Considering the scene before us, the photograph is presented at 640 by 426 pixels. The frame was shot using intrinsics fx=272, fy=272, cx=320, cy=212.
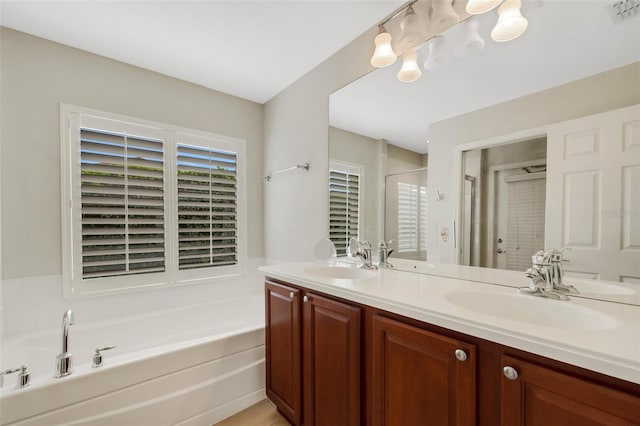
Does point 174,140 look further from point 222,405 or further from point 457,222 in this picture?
point 457,222

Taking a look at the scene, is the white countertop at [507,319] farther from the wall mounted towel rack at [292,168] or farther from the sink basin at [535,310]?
the wall mounted towel rack at [292,168]

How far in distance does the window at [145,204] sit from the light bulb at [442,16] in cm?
207

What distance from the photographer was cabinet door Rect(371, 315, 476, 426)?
2.68ft

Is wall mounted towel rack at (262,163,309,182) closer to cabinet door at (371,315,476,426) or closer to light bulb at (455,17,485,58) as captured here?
light bulb at (455,17,485,58)

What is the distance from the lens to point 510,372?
719mm

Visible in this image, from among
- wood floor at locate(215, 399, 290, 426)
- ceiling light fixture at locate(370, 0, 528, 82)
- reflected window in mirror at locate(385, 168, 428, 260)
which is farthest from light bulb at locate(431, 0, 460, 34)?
wood floor at locate(215, 399, 290, 426)

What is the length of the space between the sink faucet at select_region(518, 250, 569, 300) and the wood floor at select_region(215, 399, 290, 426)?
1593mm

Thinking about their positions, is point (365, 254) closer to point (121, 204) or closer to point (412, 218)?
point (412, 218)

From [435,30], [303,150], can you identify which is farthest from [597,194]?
[303,150]

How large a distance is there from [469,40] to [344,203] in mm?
1204

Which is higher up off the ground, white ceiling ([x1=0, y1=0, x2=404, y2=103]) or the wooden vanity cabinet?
white ceiling ([x1=0, y1=0, x2=404, y2=103])

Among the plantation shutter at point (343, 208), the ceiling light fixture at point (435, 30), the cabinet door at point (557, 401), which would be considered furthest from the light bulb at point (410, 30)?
the cabinet door at point (557, 401)

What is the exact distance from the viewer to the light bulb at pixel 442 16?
4.62 ft

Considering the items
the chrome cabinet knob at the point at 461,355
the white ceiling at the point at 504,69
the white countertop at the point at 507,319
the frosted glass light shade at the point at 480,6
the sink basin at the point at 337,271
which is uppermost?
the frosted glass light shade at the point at 480,6
